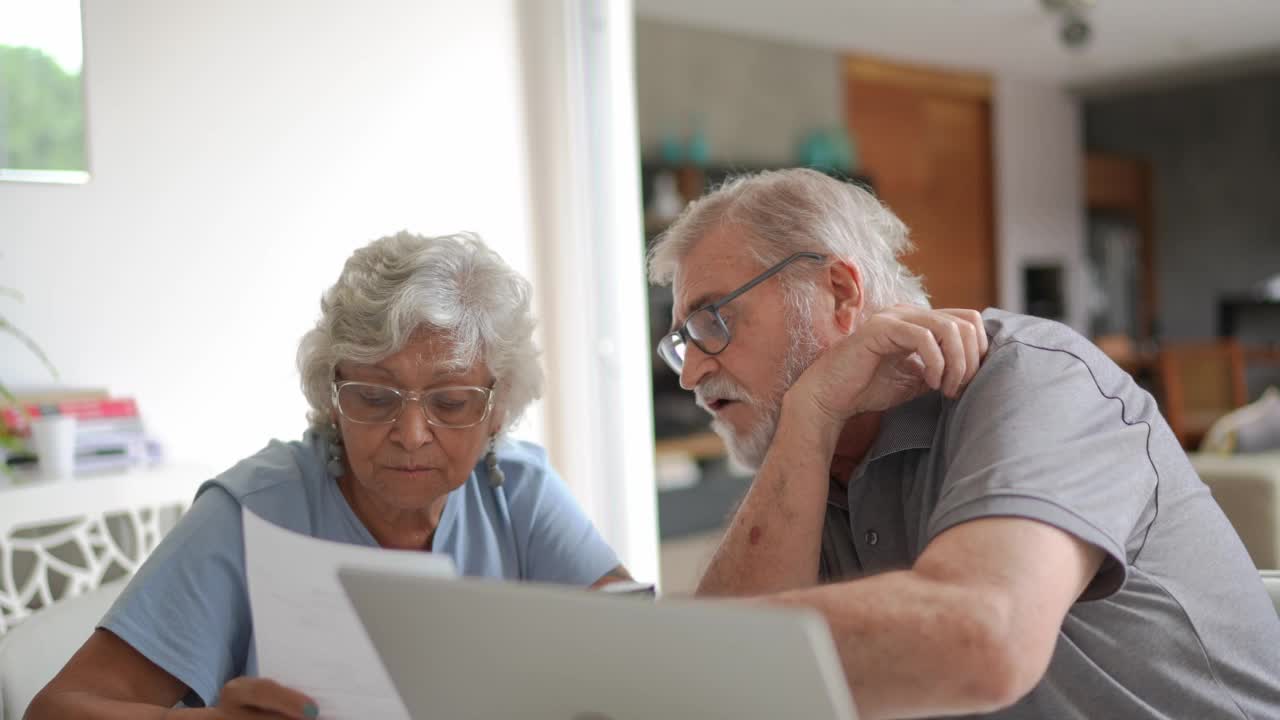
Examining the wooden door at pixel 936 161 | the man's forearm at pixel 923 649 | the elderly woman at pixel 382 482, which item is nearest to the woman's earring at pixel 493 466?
the elderly woman at pixel 382 482

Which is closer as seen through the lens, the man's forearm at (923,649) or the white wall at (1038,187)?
the man's forearm at (923,649)

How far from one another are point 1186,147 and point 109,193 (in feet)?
31.2

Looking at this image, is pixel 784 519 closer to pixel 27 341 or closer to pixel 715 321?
pixel 715 321

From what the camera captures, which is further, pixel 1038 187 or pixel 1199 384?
pixel 1038 187

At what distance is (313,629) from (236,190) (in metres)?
2.48

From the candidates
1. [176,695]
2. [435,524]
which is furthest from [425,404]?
[176,695]

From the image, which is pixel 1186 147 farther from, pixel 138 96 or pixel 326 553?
pixel 326 553

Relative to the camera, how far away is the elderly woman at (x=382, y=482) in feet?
4.40

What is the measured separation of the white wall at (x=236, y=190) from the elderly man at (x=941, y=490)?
1.73m

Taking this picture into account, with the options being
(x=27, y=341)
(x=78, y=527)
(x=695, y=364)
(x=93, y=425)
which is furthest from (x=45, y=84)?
(x=695, y=364)

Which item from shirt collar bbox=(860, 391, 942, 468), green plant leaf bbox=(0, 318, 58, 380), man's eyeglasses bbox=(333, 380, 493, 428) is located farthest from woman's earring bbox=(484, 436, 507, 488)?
green plant leaf bbox=(0, 318, 58, 380)

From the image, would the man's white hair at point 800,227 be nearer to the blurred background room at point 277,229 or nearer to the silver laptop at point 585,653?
the blurred background room at point 277,229

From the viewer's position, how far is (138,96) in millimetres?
3078

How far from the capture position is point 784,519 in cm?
129
